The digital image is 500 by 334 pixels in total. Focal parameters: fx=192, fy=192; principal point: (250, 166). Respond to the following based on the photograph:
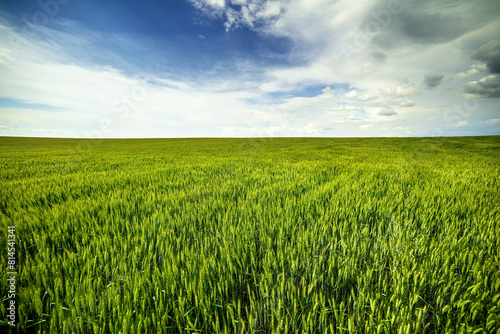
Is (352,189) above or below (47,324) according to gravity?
above

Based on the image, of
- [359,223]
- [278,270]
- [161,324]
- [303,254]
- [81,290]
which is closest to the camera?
[161,324]

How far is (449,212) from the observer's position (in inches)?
120

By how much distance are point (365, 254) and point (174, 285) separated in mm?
1845

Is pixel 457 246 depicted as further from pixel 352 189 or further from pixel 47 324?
pixel 47 324

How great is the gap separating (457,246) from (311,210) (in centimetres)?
162

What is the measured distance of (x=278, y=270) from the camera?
1816 millimetres

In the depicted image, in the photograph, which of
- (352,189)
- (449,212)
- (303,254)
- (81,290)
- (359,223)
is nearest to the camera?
(81,290)

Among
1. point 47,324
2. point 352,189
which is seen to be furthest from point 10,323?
point 352,189

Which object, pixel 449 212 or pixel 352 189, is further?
pixel 352 189

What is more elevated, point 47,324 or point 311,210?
point 311,210

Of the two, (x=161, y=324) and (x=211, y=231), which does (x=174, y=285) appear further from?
(x=211, y=231)

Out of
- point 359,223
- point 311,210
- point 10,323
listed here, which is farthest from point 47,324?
point 359,223

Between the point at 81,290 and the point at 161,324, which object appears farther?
the point at 81,290

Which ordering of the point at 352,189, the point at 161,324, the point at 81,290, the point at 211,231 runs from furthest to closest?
the point at 352,189, the point at 211,231, the point at 81,290, the point at 161,324
